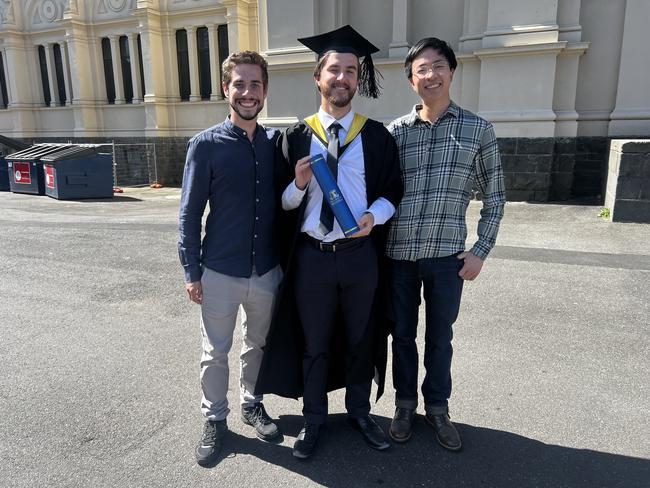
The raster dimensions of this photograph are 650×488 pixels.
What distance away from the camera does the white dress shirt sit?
2754 mm

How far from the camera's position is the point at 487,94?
11227 mm

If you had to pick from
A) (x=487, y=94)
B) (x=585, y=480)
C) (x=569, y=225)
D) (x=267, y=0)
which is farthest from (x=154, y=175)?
(x=585, y=480)

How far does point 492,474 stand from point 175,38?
19382mm

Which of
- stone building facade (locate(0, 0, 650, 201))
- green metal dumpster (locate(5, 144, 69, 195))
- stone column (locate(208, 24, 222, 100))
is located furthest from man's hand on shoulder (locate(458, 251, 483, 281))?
stone column (locate(208, 24, 222, 100))

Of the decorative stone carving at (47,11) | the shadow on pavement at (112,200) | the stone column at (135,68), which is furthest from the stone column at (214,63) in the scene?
the decorative stone carving at (47,11)

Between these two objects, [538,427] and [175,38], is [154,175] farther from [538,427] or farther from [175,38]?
[538,427]

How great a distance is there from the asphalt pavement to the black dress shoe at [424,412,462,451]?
0.06m

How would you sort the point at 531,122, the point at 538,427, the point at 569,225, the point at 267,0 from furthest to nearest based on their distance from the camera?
the point at 267,0 → the point at 531,122 → the point at 569,225 → the point at 538,427

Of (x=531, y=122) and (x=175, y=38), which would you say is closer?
(x=531, y=122)

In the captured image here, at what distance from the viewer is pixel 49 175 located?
47.0 feet

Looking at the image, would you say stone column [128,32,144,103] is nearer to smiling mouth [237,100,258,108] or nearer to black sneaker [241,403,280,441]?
smiling mouth [237,100,258,108]

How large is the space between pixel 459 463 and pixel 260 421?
1.17m

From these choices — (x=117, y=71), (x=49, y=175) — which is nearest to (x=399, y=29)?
(x=49, y=175)

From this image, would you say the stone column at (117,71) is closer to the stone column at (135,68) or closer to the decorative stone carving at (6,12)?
the stone column at (135,68)
